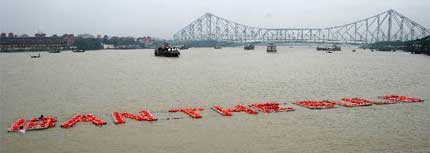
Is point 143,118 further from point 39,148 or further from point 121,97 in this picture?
point 121,97

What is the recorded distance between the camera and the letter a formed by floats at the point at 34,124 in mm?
12617

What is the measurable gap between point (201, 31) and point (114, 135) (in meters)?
131

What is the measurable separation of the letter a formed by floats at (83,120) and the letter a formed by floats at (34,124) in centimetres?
44

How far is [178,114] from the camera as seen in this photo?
1501 cm

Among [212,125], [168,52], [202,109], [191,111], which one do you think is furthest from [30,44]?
[212,125]

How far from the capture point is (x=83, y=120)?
1377 cm

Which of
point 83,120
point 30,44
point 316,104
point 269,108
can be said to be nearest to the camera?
point 83,120

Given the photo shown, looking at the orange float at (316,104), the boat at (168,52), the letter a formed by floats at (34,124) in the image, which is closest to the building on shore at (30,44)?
the boat at (168,52)

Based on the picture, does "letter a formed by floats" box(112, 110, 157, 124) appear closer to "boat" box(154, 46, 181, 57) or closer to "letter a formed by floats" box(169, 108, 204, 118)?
"letter a formed by floats" box(169, 108, 204, 118)

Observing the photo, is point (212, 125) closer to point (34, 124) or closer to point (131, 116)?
point (131, 116)

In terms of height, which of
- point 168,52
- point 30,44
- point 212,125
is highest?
point 30,44

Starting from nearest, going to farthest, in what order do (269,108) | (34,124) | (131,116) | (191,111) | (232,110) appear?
(34,124), (131,116), (191,111), (232,110), (269,108)

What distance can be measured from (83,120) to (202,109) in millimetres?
4218

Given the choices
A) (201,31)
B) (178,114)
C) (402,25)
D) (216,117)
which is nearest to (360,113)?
(216,117)
